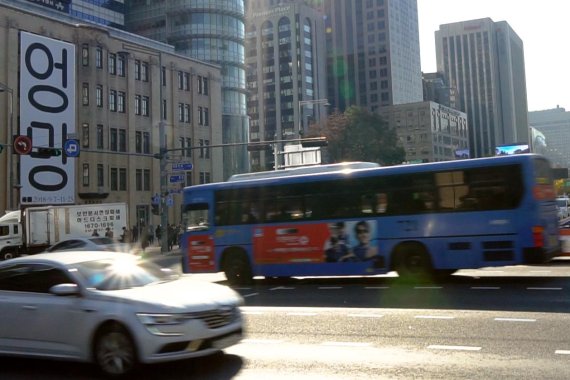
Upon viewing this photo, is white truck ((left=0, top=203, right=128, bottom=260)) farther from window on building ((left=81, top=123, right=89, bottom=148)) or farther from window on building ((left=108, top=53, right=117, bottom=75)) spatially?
window on building ((left=108, top=53, right=117, bottom=75))

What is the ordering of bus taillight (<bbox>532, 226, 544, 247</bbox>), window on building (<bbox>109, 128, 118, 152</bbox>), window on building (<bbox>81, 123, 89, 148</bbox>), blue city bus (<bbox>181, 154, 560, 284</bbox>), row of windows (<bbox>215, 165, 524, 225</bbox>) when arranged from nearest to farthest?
bus taillight (<bbox>532, 226, 544, 247</bbox>), blue city bus (<bbox>181, 154, 560, 284</bbox>), row of windows (<bbox>215, 165, 524, 225</bbox>), window on building (<bbox>81, 123, 89, 148</bbox>), window on building (<bbox>109, 128, 118, 152</bbox>)

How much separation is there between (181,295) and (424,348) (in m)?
3.27

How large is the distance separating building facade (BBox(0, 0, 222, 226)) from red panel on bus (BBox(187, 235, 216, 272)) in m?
30.6

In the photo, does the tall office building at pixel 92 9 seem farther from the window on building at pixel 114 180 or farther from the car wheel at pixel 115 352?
the car wheel at pixel 115 352

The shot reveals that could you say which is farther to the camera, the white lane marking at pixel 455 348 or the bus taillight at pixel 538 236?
the bus taillight at pixel 538 236

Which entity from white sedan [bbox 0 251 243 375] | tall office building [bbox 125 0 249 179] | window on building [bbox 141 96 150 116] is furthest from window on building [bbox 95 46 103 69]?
white sedan [bbox 0 251 243 375]

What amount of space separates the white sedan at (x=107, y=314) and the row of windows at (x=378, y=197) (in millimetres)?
7961

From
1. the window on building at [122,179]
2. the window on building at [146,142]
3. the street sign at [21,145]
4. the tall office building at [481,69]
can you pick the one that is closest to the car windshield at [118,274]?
the street sign at [21,145]

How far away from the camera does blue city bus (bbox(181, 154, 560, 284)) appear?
13555 millimetres

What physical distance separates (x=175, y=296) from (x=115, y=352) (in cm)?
90

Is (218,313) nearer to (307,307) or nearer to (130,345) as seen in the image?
(130,345)

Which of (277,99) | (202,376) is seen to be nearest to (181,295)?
(202,376)

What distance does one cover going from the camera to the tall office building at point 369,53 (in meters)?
157

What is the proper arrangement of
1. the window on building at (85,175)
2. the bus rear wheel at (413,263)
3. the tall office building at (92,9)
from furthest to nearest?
the tall office building at (92,9), the window on building at (85,175), the bus rear wheel at (413,263)
